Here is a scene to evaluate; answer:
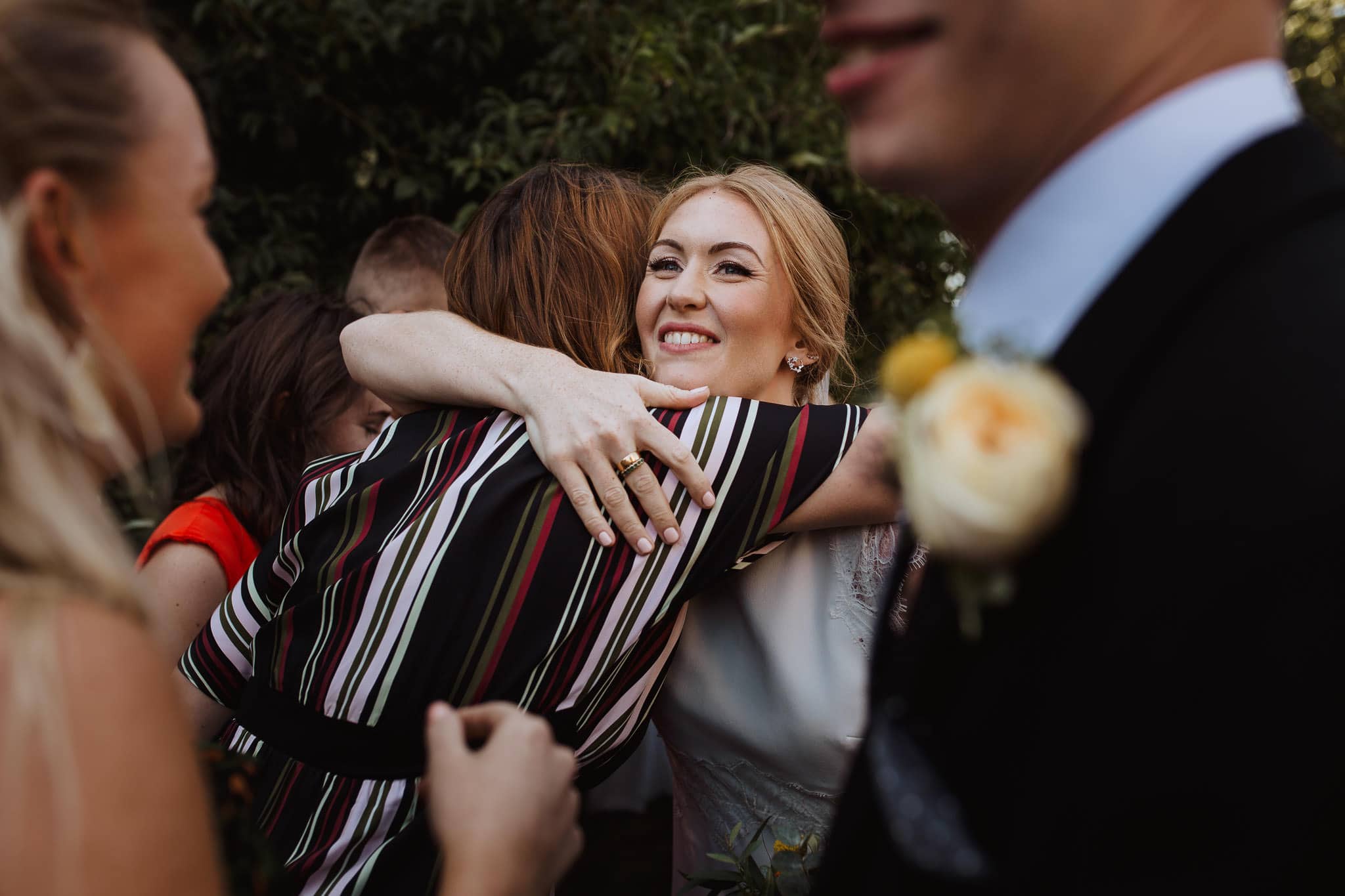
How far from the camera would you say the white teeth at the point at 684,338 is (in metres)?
2.69

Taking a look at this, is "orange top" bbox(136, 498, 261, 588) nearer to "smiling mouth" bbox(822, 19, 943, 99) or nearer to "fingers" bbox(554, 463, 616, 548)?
"fingers" bbox(554, 463, 616, 548)

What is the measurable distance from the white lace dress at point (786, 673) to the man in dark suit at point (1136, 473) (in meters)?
1.17

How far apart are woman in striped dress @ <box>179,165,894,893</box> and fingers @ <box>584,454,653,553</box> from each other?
2 centimetres

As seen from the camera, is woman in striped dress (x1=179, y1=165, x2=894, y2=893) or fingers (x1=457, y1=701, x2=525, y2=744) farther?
woman in striped dress (x1=179, y1=165, x2=894, y2=893)

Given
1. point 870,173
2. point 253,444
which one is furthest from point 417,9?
point 870,173

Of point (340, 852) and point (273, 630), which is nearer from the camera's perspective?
point (340, 852)

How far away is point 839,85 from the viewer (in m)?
1.00

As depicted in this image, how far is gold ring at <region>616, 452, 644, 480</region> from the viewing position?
1927 mm

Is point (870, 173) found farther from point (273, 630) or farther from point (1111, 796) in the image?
point (273, 630)

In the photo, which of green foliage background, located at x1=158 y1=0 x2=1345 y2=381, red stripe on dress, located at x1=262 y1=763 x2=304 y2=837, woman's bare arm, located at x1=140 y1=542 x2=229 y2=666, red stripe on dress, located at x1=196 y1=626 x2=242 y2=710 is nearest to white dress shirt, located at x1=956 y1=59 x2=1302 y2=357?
red stripe on dress, located at x1=262 y1=763 x2=304 y2=837

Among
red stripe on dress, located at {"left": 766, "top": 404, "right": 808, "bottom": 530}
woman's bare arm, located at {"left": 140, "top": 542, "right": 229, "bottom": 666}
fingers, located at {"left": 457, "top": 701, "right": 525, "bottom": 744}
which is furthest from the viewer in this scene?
woman's bare arm, located at {"left": 140, "top": 542, "right": 229, "bottom": 666}

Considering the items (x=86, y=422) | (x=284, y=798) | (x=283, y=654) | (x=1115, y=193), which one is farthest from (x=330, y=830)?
(x=1115, y=193)

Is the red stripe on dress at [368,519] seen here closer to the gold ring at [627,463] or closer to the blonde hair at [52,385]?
the gold ring at [627,463]

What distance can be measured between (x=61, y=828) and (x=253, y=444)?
6.88 ft
